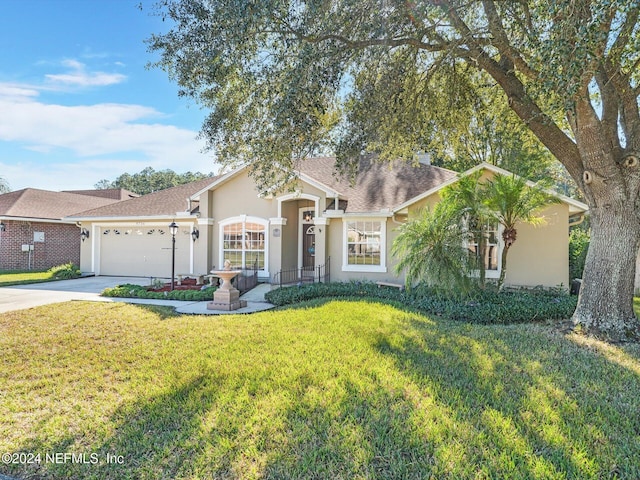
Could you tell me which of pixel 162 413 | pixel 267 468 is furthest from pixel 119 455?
pixel 267 468

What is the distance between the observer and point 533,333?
738cm

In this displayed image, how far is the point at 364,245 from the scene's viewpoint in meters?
13.6

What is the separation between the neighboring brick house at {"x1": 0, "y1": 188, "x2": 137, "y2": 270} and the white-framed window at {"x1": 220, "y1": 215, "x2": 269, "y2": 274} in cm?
964

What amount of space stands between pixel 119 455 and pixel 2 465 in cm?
107

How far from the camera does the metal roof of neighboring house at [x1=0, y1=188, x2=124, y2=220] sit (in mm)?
20116

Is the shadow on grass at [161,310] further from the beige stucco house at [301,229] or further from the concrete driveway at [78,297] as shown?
the beige stucco house at [301,229]

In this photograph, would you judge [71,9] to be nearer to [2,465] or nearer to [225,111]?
[225,111]

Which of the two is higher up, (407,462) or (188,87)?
(188,87)

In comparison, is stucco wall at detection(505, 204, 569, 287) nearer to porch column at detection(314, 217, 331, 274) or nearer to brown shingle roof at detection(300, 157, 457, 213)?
brown shingle roof at detection(300, 157, 457, 213)

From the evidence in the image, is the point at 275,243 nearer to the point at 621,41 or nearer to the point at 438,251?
the point at 438,251

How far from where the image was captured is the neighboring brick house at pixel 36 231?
773 inches

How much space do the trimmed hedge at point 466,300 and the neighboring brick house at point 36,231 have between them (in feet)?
48.0

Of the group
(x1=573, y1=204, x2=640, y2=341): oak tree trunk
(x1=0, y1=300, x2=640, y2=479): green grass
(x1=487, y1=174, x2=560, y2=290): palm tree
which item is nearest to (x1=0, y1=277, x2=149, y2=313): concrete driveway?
(x1=0, y1=300, x2=640, y2=479): green grass

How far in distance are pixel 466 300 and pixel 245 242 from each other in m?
8.87
